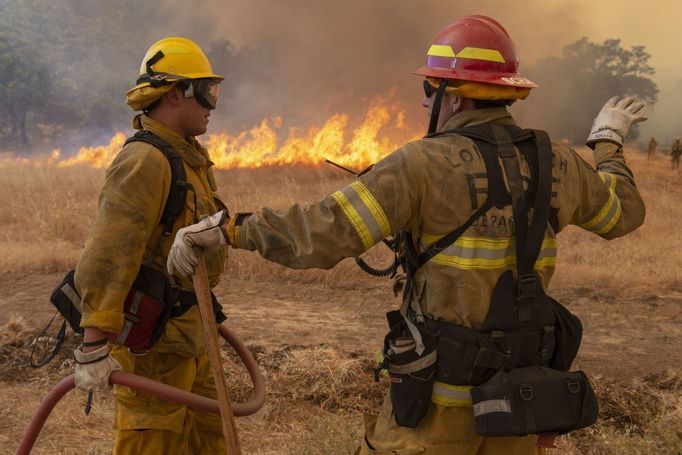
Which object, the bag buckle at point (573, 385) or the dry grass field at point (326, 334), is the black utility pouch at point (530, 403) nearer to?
the bag buckle at point (573, 385)

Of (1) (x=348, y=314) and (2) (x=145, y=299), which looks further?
(1) (x=348, y=314)

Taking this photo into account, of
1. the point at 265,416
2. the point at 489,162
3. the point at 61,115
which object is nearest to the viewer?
the point at 489,162

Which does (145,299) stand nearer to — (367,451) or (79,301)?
(79,301)

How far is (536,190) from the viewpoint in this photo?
234 cm

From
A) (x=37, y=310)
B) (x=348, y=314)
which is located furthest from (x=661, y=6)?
(x=37, y=310)

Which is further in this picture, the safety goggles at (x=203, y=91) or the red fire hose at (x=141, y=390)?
the safety goggles at (x=203, y=91)

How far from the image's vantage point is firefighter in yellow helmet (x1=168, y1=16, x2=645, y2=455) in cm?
223

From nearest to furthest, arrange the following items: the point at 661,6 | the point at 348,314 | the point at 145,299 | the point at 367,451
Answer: the point at 367,451, the point at 145,299, the point at 348,314, the point at 661,6

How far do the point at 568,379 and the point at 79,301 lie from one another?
1.97 metres

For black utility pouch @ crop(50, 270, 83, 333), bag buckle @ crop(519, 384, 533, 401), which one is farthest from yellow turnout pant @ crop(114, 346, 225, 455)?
bag buckle @ crop(519, 384, 533, 401)

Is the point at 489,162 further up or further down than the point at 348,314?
further up

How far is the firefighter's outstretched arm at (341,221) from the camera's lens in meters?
2.21

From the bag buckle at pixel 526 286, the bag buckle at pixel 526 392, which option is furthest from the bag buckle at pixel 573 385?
Result: the bag buckle at pixel 526 286

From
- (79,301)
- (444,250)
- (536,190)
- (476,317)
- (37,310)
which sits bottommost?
(37,310)
